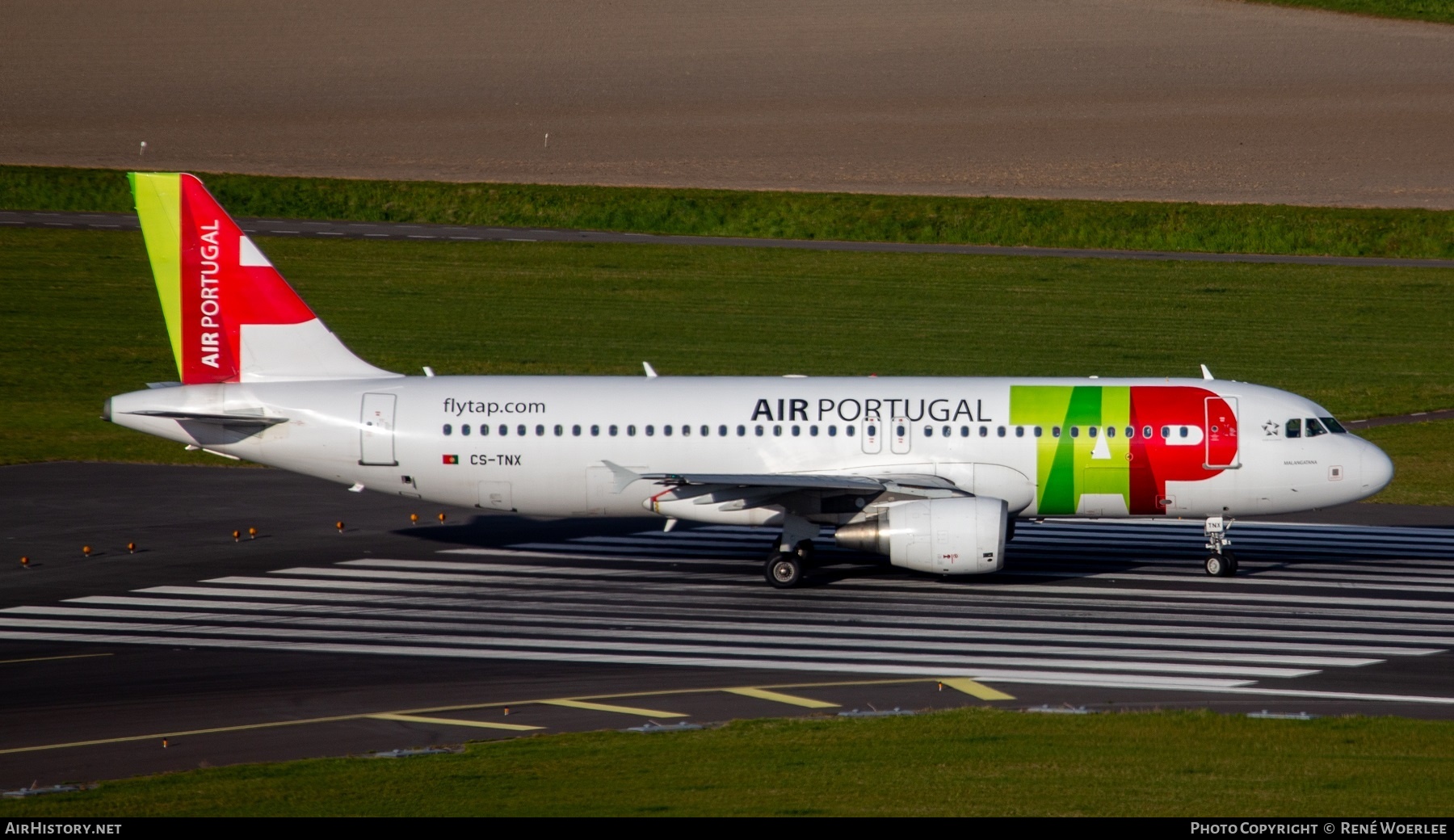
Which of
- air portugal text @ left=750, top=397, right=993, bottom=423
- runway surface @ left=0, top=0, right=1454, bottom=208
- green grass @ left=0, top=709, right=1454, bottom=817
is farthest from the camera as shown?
runway surface @ left=0, top=0, right=1454, bottom=208

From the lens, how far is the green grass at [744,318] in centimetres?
5781

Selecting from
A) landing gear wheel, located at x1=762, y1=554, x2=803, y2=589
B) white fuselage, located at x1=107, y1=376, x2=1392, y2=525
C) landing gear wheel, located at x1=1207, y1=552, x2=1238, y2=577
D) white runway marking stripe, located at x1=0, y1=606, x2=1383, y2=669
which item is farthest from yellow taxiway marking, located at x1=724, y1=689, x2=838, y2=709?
landing gear wheel, located at x1=1207, y1=552, x2=1238, y2=577

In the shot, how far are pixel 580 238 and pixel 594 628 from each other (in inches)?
2043

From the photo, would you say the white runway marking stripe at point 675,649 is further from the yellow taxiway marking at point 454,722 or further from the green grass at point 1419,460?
the green grass at point 1419,460

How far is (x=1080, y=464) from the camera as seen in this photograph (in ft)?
111

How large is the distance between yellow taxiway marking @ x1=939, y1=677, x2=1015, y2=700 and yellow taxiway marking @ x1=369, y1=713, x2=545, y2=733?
668 cm

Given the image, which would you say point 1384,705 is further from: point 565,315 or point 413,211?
point 413,211

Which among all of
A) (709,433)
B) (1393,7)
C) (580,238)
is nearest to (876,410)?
(709,433)

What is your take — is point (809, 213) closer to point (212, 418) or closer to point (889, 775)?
point (212, 418)

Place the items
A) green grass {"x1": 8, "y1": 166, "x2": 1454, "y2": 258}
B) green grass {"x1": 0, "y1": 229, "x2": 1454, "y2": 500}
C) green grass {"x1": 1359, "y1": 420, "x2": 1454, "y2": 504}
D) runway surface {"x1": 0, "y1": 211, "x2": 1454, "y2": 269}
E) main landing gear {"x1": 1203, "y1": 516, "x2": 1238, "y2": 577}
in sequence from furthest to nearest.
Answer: green grass {"x1": 8, "y1": 166, "x2": 1454, "y2": 258}, runway surface {"x1": 0, "y1": 211, "x2": 1454, "y2": 269}, green grass {"x1": 0, "y1": 229, "x2": 1454, "y2": 500}, green grass {"x1": 1359, "y1": 420, "x2": 1454, "y2": 504}, main landing gear {"x1": 1203, "y1": 516, "x2": 1238, "y2": 577}

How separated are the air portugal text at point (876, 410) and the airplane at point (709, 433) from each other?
0.04 meters

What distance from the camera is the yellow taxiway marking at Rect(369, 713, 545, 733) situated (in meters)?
24.2

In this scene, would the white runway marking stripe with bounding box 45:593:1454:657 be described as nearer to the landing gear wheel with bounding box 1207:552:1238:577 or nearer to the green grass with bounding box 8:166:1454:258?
the landing gear wheel with bounding box 1207:552:1238:577

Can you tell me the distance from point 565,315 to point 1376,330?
3189 cm
